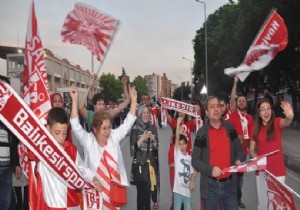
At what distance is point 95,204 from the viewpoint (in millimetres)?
3674

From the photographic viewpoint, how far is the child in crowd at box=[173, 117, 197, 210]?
17.4ft

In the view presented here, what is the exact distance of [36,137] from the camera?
3127 mm

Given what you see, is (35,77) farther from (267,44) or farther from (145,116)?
(267,44)

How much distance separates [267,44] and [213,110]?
7.01 ft

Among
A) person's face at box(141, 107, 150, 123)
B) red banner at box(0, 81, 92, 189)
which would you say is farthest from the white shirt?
red banner at box(0, 81, 92, 189)

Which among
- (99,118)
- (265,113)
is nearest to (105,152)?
(99,118)

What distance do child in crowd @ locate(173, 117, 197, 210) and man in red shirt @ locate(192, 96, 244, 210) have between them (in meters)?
0.94

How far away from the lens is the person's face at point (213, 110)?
13.9 ft

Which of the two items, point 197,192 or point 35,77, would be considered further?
point 197,192

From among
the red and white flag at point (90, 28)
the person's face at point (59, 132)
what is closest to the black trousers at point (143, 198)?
the red and white flag at point (90, 28)

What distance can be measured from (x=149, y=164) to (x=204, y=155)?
1.45 m

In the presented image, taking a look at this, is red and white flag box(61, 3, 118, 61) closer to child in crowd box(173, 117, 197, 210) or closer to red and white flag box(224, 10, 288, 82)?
child in crowd box(173, 117, 197, 210)

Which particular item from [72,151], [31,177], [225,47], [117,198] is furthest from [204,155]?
[225,47]

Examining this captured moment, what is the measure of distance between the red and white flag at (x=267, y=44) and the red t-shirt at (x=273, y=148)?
1137 millimetres
